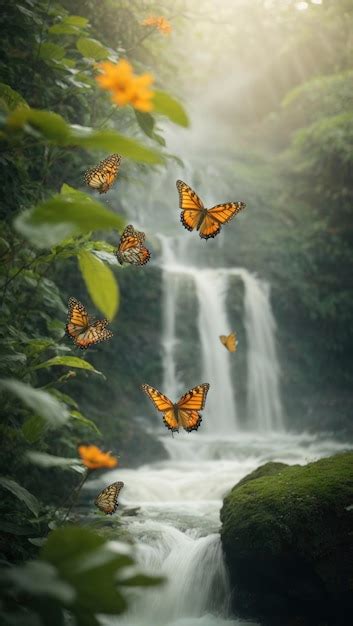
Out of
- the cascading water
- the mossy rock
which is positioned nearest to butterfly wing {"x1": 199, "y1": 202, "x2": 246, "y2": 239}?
the mossy rock

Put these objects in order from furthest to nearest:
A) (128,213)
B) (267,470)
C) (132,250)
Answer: (128,213), (267,470), (132,250)

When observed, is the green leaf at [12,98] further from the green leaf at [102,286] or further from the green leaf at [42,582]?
the green leaf at [42,582]

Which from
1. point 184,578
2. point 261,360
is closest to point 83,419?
point 184,578

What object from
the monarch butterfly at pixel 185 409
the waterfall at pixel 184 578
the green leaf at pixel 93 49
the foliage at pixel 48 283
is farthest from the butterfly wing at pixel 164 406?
the green leaf at pixel 93 49

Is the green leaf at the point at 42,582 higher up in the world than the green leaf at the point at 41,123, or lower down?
lower down

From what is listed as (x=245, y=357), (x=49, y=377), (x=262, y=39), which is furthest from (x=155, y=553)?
(x=262, y=39)

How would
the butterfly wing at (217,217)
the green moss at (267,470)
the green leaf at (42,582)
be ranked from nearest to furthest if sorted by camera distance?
the green leaf at (42,582) → the butterfly wing at (217,217) → the green moss at (267,470)

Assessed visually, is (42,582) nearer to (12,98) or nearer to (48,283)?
(12,98)
